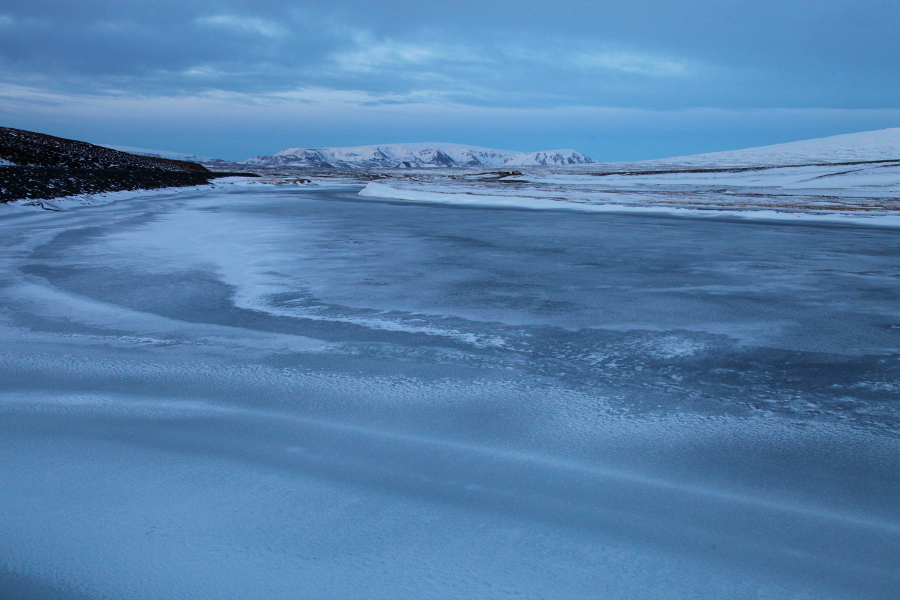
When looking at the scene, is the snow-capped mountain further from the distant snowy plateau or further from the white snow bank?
the white snow bank

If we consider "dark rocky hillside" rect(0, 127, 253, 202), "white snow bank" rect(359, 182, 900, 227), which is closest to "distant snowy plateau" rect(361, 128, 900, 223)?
"white snow bank" rect(359, 182, 900, 227)

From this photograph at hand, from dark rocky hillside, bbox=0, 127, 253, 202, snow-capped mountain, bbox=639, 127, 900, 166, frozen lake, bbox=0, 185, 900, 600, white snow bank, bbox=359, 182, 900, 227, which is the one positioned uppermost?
snow-capped mountain, bbox=639, 127, 900, 166

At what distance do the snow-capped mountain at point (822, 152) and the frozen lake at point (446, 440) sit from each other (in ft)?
166

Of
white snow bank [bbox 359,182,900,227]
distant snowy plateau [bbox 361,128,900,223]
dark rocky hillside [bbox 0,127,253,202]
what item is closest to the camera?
white snow bank [bbox 359,182,900,227]

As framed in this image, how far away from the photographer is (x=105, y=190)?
63.9 feet

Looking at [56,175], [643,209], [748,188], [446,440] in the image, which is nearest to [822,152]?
[748,188]

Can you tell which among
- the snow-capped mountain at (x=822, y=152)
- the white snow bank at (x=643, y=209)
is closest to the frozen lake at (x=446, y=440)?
the white snow bank at (x=643, y=209)

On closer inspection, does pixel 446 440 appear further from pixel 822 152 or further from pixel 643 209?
pixel 822 152

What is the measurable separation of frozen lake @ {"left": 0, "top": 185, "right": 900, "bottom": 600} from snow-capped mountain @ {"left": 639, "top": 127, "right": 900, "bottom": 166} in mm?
50548

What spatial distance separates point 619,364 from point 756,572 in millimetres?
1714

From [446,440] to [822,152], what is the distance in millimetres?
62787

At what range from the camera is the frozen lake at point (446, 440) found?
172cm

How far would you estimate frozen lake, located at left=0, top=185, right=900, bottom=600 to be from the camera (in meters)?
1.72

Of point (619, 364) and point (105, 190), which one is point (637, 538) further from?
point (105, 190)
